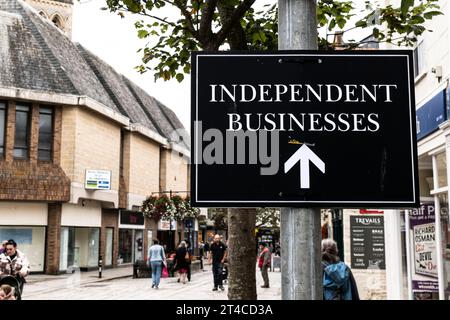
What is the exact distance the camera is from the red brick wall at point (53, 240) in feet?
85.8

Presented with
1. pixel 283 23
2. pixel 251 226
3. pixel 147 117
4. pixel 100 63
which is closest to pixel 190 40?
pixel 251 226

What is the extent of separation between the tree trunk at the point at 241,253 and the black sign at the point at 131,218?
29480 mm

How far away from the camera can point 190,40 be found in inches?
297

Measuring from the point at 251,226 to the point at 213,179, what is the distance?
378 centimetres

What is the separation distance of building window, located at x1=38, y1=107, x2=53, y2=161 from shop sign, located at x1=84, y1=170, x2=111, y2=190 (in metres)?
2.30

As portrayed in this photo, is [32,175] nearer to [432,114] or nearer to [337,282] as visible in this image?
[432,114]

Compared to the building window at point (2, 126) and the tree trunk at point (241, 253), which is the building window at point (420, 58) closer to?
the tree trunk at point (241, 253)

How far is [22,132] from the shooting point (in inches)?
1043

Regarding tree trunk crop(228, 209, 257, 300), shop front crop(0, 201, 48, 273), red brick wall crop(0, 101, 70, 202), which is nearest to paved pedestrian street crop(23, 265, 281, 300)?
shop front crop(0, 201, 48, 273)

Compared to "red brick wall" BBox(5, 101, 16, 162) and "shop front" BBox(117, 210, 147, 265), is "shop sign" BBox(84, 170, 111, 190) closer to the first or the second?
"red brick wall" BBox(5, 101, 16, 162)

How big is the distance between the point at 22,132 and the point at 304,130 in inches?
1044

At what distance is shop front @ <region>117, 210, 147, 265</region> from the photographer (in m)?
34.4

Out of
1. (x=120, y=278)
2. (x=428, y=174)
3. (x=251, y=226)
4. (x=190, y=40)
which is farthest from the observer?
(x=120, y=278)
